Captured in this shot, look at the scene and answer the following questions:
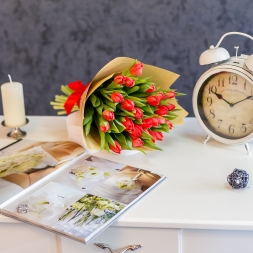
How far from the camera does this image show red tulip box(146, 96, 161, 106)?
3.72 feet

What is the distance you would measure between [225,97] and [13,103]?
1.91 feet

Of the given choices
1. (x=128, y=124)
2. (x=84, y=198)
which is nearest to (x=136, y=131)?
(x=128, y=124)

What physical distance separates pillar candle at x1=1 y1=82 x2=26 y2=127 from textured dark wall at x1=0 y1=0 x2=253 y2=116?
1.00 feet

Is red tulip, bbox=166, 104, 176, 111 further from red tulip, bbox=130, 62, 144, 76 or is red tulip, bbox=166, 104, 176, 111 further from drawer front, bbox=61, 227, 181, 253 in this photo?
drawer front, bbox=61, 227, 181, 253

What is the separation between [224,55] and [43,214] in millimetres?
590

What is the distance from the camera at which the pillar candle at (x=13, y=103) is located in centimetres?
127

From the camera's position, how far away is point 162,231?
3.11ft

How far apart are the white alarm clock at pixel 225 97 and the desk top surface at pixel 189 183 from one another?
5cm

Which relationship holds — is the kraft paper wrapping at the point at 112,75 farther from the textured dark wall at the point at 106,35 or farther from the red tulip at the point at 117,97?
the textured dark wall at the point at 106,35

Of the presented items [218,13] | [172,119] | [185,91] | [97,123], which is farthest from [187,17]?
[97,123]

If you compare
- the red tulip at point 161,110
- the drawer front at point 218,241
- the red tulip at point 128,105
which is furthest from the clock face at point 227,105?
the drawer front at point 218,241

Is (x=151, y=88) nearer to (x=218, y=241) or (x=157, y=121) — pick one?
(x=157, y=121)

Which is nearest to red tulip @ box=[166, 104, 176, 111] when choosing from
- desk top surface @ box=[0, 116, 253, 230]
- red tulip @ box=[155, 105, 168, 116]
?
red tulip @ box=[155, 105, 168, 116]

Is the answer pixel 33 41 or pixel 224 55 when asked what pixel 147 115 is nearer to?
pixel 224 55
